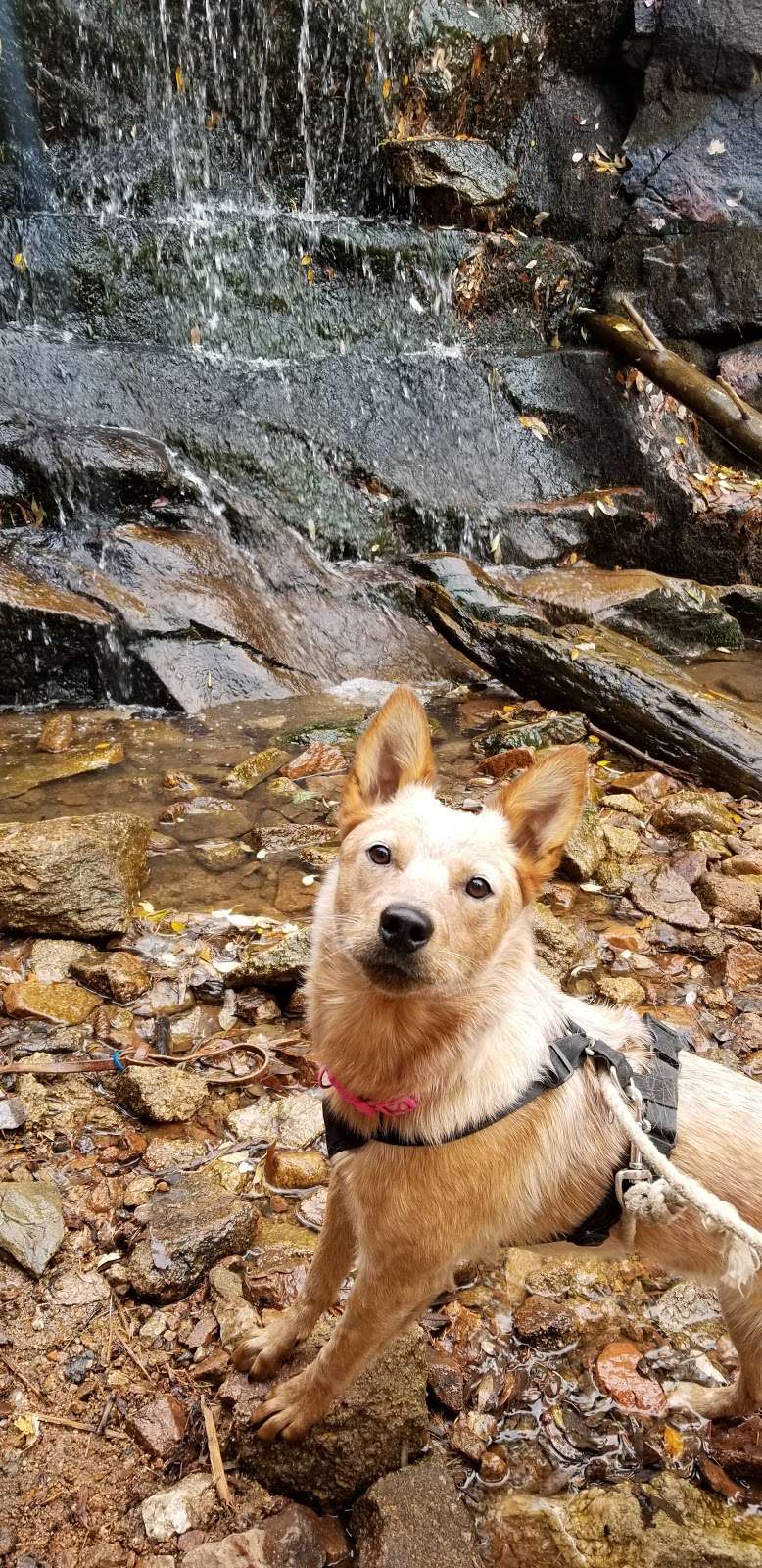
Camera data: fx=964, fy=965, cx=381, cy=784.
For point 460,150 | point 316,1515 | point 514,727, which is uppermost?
point 460,150

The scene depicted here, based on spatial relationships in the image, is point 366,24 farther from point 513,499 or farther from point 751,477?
point 751,477

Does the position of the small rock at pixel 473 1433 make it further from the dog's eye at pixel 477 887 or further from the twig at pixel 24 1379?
the dog's eye at pixel 477 887

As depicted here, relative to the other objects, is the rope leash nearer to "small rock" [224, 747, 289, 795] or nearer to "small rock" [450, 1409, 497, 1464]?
"small rock" [450, 1409, 497, 1464]

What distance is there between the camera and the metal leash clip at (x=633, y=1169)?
2.42 meters

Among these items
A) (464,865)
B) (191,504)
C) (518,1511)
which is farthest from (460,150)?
(518,1511)

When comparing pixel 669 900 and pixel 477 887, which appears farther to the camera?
pixel 669 900

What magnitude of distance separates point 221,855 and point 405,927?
3.67m

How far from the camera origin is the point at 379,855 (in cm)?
240

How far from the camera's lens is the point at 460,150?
12547 millimetres

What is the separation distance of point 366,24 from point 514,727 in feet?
34.1

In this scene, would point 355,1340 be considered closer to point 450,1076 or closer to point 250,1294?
point 250,1294

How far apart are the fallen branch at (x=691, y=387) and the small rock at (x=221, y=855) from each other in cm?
808

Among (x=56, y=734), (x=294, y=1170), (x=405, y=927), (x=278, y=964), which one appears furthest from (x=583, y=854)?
(x=56, y=734)

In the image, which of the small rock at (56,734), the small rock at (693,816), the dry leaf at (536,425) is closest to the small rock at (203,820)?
the small rock at (56,734)
